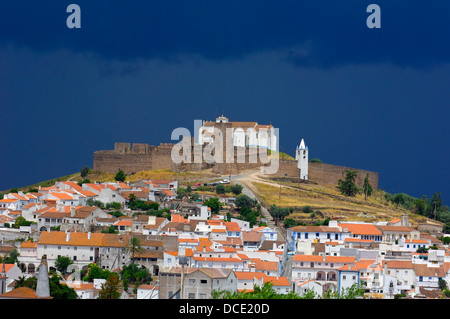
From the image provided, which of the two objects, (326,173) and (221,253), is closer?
(221,253)

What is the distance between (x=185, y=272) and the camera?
21.8m

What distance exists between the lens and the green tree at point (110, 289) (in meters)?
21.8

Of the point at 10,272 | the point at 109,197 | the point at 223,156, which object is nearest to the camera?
the point at 10,272

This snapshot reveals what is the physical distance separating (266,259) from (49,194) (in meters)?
13.8

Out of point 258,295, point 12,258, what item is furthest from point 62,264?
point 258,295

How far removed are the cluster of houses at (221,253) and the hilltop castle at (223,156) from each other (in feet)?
43.2

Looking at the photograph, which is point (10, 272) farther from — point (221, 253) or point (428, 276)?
point (428, 276)

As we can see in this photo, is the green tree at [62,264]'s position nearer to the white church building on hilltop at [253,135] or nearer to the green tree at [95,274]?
the green tree at [95,274]

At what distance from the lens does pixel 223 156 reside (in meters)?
48.4

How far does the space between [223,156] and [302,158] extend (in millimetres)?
6063

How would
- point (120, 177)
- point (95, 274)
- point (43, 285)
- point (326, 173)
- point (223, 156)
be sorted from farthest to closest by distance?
1. point (326, 173)
2. point (223, 156)
3. point (120, 177)
4. point (95, 274)
5. point (43, 285)

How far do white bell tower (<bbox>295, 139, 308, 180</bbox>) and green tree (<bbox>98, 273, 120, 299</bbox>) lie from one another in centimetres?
2847
